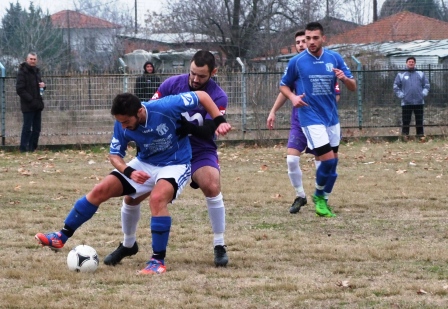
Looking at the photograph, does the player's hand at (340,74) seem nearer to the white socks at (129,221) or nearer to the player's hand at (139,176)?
the white socks at (129,221)

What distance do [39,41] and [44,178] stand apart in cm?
2949

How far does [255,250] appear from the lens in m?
7.20

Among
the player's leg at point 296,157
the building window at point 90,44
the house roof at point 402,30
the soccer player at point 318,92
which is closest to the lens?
the soccer player at point 318,92

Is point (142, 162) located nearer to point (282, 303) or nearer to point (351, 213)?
point (282, 303)

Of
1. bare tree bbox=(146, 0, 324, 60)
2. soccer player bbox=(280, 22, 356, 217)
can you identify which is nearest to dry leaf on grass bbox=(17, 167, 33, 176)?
soccer player bbox=(280, 22, 356, 217)

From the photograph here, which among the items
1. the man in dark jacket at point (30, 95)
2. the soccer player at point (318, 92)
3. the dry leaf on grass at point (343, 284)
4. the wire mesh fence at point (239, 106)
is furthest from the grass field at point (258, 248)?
the wire mesh fence at point (239, 106)

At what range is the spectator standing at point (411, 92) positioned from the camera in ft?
63.1

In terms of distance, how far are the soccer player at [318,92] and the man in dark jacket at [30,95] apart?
9007 millimetres

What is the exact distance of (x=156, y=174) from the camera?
6.50 meters

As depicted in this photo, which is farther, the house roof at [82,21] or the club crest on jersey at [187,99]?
the house roof at [82,21]

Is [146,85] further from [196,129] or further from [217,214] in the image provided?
[196,129]

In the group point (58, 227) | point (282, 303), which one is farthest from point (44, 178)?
point (282, 303)

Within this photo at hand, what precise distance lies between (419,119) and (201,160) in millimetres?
13762

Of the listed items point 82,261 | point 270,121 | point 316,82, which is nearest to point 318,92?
point 316,82
